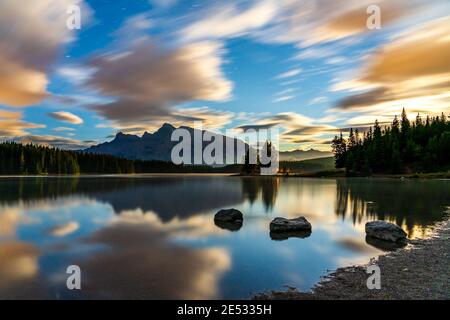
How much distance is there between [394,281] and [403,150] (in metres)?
158

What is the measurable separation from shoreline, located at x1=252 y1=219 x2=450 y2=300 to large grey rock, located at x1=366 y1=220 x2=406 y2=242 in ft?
9.96

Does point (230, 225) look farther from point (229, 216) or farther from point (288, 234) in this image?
point (288, 234)

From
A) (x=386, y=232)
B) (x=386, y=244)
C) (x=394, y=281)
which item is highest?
(x=386, y=232)

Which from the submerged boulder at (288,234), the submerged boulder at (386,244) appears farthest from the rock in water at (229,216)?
the submerged boulder at (386,244)

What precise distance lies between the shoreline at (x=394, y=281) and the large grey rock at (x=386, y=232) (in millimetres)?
3035

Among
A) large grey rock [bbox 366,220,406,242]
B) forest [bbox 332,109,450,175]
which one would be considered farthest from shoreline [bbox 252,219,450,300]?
forest [bbox 332,109,450,175]

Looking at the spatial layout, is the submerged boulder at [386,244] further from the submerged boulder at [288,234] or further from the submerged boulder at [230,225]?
the submerged boulder at [230,225]

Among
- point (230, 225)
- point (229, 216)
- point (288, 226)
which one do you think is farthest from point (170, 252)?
point (229, 216)

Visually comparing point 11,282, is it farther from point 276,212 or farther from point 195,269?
point 276,212

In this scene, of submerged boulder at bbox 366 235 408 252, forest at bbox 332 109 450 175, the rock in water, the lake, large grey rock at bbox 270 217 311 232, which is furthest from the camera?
forest at bbox 332 109 450 175

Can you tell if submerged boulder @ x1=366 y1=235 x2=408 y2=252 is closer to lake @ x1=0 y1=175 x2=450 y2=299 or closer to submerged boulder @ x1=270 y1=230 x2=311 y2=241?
lake @ x1=0 y1=175 x2=450 y2=299

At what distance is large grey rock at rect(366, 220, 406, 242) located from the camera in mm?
22188

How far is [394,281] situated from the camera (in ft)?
44.8
